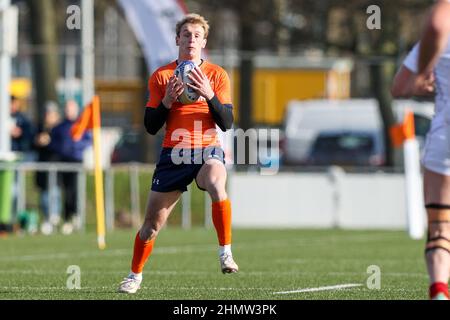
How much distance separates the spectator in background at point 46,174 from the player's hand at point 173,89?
13611 millimetres

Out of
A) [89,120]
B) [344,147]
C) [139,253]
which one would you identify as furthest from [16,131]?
[344,147]

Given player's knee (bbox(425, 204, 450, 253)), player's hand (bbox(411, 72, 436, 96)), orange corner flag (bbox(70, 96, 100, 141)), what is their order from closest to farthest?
player's hand (bbox(411, 72, 436, 96)), player's knee (bbox(425, 204, 450, 253)), orange corner flag (bbox(70, 96, 100, 141))

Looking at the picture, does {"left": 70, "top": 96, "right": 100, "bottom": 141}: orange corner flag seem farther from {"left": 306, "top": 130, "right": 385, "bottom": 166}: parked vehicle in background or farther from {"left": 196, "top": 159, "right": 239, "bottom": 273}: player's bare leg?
{"left": 306, "top": 130, "right": 385, "bottom": 166}: parked vehicle in background

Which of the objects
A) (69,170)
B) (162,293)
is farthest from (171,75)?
(69,170)

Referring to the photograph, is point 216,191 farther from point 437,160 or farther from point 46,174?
point 46,174

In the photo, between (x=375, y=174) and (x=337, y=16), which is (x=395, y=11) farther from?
(x=375, y=174)

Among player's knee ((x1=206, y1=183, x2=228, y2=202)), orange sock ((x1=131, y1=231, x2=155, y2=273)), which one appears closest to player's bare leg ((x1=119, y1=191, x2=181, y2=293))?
orange sock ((x1=131, y1=231, x2=155, y2=273))

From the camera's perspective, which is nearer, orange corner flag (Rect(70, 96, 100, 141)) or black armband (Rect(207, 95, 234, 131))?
black armband (Rect(207, 95, 234, 131))

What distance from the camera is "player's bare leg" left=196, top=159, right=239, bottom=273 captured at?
10.5m

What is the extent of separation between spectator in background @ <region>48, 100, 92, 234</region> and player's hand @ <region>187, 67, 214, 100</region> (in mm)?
13176

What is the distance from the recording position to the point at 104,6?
127 ft

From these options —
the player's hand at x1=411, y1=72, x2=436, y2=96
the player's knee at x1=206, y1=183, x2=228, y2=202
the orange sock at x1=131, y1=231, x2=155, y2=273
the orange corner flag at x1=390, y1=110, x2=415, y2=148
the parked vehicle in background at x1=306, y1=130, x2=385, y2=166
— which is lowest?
the parked vehicle in background at x1=306, y1=130, x2=385, y2=166

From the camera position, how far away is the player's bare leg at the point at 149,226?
10.5 meters

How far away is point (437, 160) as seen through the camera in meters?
8.05
